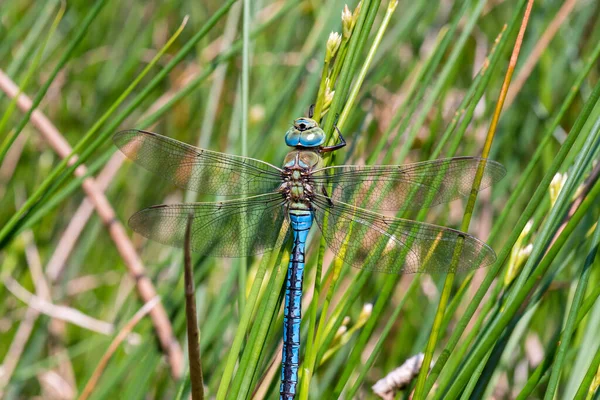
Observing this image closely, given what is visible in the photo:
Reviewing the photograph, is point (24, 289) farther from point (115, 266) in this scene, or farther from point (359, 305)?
point (359, 305)

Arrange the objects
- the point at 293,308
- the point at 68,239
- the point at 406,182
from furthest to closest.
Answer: the point at 68,239 → the point at 406,182 → the point at 293,308

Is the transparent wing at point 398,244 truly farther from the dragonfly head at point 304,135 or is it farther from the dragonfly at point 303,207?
the dragonfly head at point 304,135

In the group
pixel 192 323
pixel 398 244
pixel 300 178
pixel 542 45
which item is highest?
pixel 542 45

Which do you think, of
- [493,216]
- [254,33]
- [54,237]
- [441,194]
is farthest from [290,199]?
[54,237]

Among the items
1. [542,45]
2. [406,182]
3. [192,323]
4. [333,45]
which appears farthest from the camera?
[542,45]

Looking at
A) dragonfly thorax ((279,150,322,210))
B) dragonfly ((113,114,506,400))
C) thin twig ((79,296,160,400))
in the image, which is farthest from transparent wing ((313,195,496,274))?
thin twig ((79,296,160,400))

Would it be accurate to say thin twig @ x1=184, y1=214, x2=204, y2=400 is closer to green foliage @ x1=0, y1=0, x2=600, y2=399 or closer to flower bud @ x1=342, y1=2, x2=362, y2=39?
green foliage @ x1=0, y1=0, x2=600, y2=399

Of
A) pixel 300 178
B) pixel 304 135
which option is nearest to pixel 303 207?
pixel 300 178

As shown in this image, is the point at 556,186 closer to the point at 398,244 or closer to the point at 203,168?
the point at 398,244
